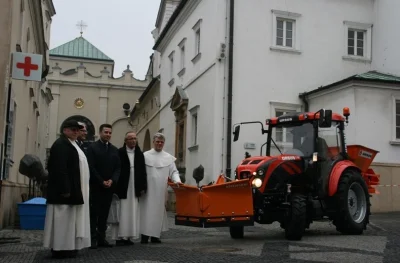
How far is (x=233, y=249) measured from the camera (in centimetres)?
855

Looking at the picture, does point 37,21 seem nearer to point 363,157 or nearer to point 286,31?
point 286,31

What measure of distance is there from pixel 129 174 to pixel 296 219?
3.03 meters

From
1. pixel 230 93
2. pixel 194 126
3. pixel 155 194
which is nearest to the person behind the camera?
pixel 155 194

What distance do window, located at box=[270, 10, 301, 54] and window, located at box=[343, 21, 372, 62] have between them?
2.05 metres

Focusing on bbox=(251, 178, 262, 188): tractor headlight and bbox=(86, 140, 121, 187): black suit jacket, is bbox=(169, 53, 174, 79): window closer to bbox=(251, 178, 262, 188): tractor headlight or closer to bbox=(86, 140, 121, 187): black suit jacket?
bbox=(251, 178, 262, 188): tractor headlight

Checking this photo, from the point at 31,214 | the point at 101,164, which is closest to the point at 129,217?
the point at 101,164

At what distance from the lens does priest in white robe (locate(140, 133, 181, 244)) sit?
30.5 ft

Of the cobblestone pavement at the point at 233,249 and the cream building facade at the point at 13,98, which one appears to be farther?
the cream building facade at the point at 13,98

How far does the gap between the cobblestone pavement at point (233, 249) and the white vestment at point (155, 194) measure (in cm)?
35

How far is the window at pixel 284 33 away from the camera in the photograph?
19.8 meters

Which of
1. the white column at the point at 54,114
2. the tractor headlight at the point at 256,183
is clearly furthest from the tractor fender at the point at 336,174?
the white column at the point at 54,114

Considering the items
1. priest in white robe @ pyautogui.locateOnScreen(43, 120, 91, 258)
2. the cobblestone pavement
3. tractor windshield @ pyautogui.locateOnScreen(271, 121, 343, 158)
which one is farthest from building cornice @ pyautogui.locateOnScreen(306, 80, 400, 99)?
priest in white robe @ pyautogui.locateOnScreen(43, 120, 91, 258)

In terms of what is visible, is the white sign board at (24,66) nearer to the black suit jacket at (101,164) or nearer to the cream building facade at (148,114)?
the black suit jacket at (101,164)

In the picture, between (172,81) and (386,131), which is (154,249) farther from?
(172,81)
